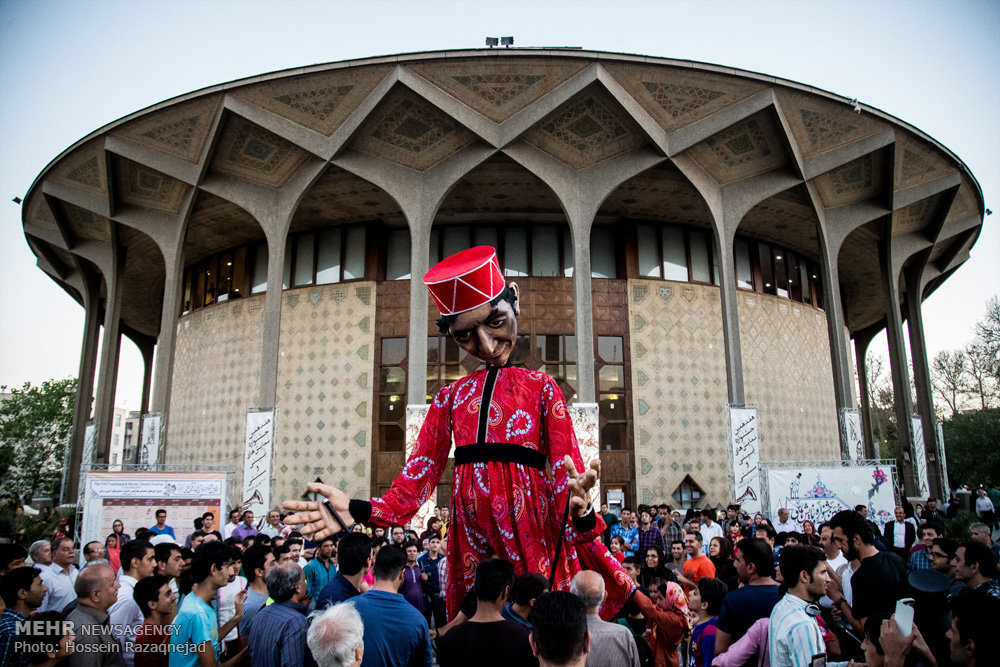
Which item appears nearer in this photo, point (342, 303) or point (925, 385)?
point (342, 303)

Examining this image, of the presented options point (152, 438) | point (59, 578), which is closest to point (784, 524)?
point (59, 578)

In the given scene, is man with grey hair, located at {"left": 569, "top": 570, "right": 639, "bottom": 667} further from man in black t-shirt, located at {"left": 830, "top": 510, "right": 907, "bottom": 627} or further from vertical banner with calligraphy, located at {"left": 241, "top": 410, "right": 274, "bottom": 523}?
vertical banner with calligraphy, located at {"left": 241, "top": 410, "right": 274, "bottom": 523}

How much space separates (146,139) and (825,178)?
16.5 m

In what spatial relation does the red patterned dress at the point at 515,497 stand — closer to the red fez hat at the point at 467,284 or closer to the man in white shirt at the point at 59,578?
the red fez hat at the point at 467,284

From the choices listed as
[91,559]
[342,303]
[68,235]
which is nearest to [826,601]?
[91,559]

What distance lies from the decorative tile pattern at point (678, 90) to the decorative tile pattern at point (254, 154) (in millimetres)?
7608

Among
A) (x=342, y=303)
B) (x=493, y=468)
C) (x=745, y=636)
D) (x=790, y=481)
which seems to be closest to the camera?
(x=493, y=468)

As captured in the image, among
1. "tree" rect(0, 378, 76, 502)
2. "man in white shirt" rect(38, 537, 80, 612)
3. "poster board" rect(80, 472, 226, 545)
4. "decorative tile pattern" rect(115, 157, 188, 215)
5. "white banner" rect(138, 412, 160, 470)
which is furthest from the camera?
"tree" rect(0, 378, 76, 502)

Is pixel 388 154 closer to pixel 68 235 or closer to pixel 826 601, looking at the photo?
pixel 68 235

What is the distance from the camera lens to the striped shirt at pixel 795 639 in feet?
10.6

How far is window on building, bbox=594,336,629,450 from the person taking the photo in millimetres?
19281

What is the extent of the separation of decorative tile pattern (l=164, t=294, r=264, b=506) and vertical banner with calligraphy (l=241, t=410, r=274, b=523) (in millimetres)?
4353

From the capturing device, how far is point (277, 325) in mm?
16812

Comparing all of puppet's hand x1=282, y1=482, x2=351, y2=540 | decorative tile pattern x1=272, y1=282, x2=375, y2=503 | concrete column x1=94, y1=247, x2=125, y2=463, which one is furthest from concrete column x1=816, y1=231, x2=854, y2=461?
concrete column x1=94, y1=247, x2=125, y2=463
